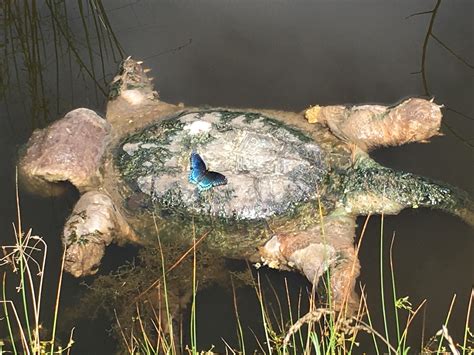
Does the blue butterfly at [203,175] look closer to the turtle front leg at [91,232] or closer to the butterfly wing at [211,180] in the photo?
the butterfly wing at [211,180]

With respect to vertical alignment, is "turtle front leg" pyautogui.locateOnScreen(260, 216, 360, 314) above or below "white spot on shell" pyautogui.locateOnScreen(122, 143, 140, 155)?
below

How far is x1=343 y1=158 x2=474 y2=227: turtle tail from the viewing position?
3.53m

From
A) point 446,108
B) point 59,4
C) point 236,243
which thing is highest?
point 59,4

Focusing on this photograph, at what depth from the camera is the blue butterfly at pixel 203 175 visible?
3211 millimetres

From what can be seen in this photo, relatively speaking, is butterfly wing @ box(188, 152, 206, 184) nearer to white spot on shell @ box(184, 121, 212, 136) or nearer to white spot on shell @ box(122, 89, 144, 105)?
white spot on shell @ box(184, 121, 212, 136)

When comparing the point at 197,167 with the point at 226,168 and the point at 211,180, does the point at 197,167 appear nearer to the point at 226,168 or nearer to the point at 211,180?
the point at 211,180

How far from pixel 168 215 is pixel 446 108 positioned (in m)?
2.15

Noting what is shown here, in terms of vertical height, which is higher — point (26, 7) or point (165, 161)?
point (26, 7)

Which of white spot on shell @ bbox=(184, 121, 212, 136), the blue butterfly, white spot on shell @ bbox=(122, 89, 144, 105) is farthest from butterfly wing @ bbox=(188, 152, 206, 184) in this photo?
white spot on shell @ bbox=(122, 89, 144, 105)

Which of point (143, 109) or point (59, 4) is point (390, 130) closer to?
point (143, 109)

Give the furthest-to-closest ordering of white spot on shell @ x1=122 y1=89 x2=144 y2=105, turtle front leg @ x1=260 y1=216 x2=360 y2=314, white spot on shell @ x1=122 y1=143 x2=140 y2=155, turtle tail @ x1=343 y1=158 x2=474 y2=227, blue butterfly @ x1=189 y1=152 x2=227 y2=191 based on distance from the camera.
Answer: white spot on shell @ x1=122 y1=89 x2=144 y2=105 < white spot on shell @ x1=122 y1=143 x2=140 y2=155 < turtle tail @ x1=343 y1=158 x2=474 y2=227 < blue butterfly @ x1=189 y1=152 x2=227 y2=191 < turtle front leg @ x1=260 y1=216 x2=360 y2=314

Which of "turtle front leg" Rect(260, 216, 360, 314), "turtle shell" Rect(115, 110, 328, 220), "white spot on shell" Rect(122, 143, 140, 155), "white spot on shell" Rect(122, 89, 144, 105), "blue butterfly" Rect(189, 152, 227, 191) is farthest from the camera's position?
"white spot on shell" Rect(122, 89, 144, 105)

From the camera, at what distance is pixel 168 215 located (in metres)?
3.41

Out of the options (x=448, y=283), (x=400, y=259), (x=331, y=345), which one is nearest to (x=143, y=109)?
(x=400, y=259)
